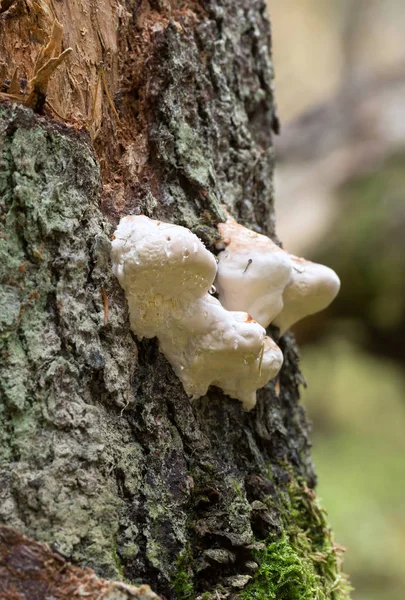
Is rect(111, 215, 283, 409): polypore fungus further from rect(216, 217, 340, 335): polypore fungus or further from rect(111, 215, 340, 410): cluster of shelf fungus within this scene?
rect(216, 217, 340, 335): polypore fungus

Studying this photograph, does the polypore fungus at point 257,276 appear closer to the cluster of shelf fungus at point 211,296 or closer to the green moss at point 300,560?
the cluster of shelf fungus at point 211,296

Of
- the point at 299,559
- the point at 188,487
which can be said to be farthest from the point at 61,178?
the point at 299,559

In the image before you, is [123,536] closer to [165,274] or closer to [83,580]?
[83,580]

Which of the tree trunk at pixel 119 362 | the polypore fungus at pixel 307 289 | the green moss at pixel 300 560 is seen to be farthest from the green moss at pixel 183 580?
the polypore fungus at pixel 307 289

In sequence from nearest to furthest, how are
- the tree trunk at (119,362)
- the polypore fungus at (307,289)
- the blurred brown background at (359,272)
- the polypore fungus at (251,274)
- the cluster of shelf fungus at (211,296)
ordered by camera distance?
the tree trunk at (119,362) → the cluster of shelf fungus at (211,296) → the polypore fungus at (251,274) → the polypore fungus at (307,289) → the blurred brown background at (359,272)

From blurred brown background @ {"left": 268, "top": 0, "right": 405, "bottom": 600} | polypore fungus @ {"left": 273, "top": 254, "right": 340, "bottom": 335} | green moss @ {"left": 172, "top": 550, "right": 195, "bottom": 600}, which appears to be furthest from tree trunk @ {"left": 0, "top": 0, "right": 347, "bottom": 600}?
blurred brown background @ {"left": 268, "top": 0, "right": 405, "bottom": 600}
